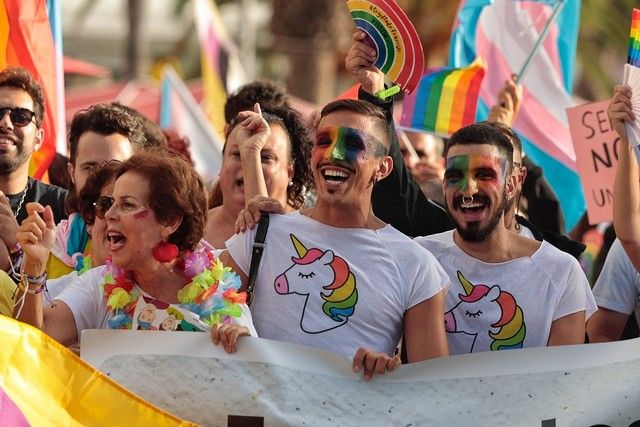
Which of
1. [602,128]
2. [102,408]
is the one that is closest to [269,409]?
[102,408]

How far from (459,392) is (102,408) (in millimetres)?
1033

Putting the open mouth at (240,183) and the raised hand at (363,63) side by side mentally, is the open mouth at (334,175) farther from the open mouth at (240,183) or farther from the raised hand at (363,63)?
the open mouth at (240,183)

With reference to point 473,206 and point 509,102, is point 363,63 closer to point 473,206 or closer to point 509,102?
Result: point 473,206

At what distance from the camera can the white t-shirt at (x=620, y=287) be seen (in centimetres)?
497

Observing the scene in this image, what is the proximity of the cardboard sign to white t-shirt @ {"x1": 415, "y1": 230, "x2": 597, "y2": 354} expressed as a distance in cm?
190

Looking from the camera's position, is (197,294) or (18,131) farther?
(18,131)

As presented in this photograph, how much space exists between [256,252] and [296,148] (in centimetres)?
127

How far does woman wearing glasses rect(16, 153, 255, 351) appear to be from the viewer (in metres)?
4.07

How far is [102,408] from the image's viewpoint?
149 inches

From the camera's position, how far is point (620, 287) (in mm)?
4996

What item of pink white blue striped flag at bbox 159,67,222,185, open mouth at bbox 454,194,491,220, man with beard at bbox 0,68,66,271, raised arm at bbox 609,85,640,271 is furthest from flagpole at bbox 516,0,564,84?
pink white blue striped flag at bbox 159,67,222,185

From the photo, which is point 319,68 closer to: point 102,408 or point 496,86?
point 496,86

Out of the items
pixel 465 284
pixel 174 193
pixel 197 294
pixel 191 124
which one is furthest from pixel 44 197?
pixel 191 124

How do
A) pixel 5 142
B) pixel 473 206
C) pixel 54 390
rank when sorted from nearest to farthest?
pixel 54 390
pixel 473 206
pixel 5 142
